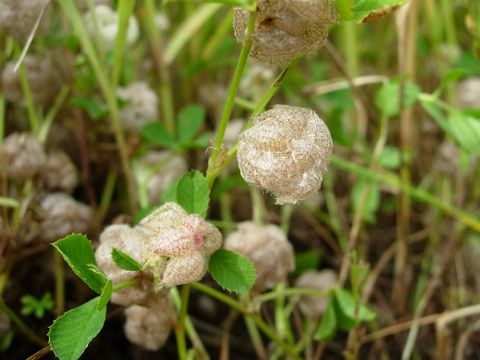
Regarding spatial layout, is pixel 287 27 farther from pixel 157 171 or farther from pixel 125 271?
pixel 157 171

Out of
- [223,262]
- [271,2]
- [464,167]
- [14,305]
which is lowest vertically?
[14,305]

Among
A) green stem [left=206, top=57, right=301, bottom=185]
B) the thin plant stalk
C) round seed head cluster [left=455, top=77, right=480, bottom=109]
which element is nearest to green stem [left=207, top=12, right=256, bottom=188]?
green stem [left=206, top=57, right=301, bottom=185]

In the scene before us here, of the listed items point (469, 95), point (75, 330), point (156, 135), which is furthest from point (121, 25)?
point (469, 95)

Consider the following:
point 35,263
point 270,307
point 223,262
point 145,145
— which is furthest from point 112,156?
point 223,262

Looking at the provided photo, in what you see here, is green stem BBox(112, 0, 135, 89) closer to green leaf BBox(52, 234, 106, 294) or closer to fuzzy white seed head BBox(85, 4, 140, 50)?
fuzzy white seed head BBox(85, 4, 140, 50)

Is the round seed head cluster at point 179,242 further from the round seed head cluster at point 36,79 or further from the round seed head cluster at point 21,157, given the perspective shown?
the round seed head cluster at point 36,79

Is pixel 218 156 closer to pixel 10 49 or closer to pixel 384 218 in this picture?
pixel 10 49
